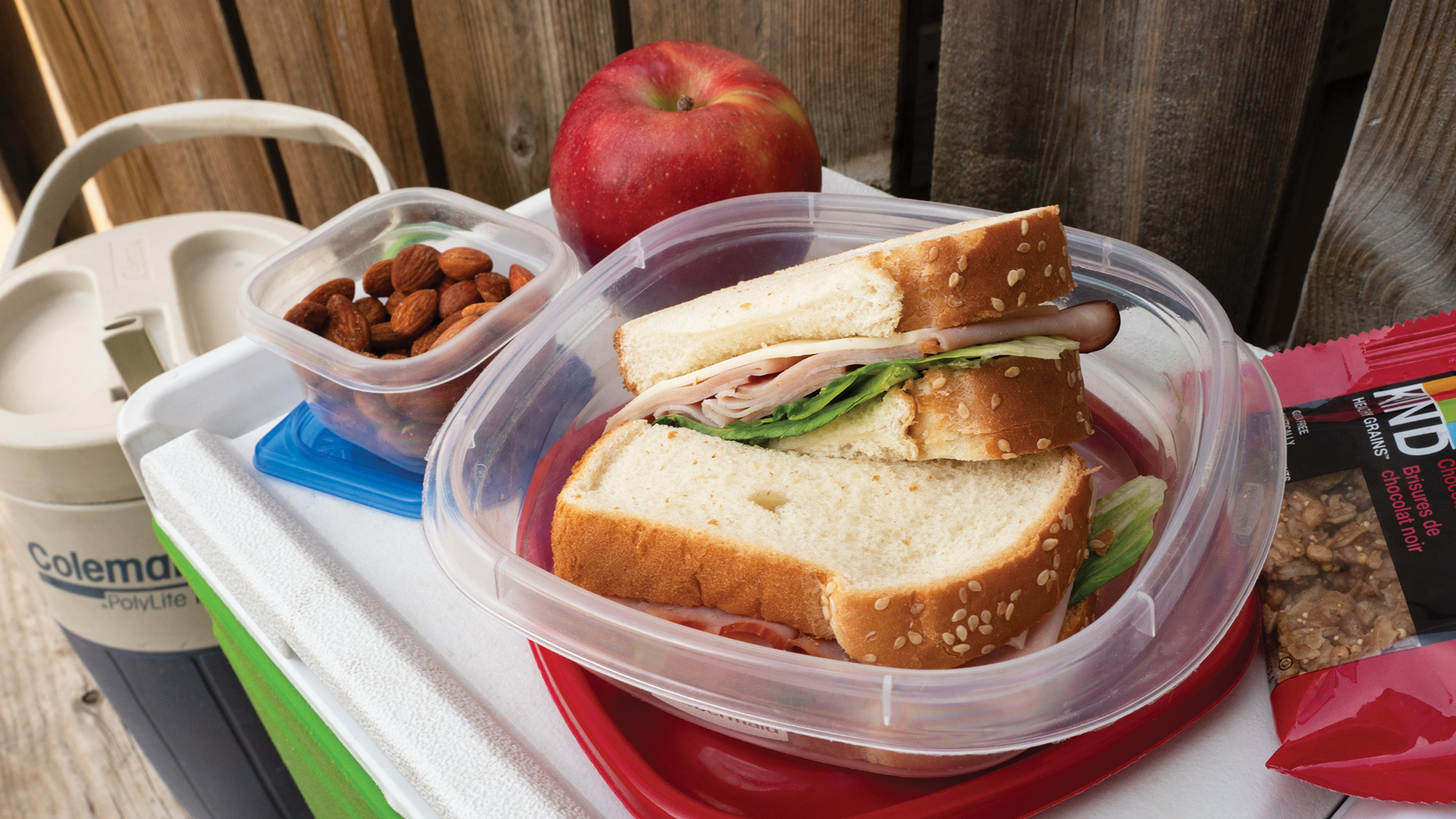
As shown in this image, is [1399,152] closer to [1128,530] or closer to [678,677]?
[1128,530]

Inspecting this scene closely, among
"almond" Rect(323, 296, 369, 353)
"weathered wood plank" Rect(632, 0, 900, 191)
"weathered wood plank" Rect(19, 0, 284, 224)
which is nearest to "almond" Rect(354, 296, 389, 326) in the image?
"almond" Rect(323, 296, 369, 353)

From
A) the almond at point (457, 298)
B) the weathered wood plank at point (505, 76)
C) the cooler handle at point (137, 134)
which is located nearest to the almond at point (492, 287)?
the almond at point (457, 298)

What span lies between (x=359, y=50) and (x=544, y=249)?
1.28 m

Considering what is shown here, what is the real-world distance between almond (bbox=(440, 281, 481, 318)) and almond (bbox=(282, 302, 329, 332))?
13 centimetres

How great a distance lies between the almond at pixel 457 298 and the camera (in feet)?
3.50

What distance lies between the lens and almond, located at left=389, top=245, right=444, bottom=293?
1096 mm

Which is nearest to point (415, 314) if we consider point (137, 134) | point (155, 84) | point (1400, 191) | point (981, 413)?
point (981, 413)

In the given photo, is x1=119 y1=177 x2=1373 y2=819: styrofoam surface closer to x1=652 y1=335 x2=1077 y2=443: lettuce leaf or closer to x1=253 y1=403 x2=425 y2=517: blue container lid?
x1=253 y1=403 x2=425 y2=517: blue container lid

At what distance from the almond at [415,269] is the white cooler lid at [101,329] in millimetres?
435

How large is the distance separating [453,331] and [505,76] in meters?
1.23

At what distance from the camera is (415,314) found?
105 cm

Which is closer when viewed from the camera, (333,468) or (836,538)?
(836,538)

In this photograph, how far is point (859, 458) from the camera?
0.95 m

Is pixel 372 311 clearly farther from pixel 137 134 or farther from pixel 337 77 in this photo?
pixel 337 77
